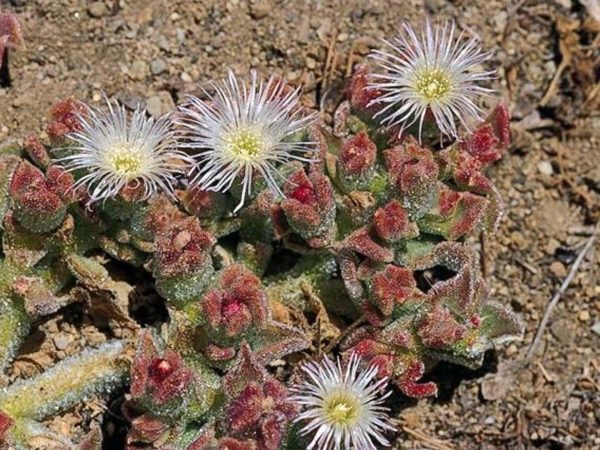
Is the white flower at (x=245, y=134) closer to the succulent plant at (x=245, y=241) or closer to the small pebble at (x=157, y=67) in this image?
the succulent plant at (x=245, y=241)

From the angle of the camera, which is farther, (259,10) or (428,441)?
(259,10)

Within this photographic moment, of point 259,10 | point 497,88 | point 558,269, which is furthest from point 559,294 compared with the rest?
point 259,10

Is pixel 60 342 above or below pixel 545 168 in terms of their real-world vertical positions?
below

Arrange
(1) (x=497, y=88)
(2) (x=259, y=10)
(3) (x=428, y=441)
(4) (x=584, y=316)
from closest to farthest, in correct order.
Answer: (3) (x=428, y=441) < (4) (x=584, y=316) < (2) (x=259, y=10) < (1) (x=497, y=88)

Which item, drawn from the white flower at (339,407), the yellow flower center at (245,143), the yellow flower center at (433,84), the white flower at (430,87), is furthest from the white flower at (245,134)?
the white flower at (339,407)

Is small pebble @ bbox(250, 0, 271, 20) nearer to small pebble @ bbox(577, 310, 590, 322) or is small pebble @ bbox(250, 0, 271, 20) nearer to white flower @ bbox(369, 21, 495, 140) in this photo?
white flower @ bbox(369, 21, 495, 140)

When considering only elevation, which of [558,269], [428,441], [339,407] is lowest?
[339,407]

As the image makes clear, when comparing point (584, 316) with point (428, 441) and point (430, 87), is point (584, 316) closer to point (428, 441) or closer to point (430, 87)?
point (428, 441)

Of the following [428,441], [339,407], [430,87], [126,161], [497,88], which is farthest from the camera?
[497,88]

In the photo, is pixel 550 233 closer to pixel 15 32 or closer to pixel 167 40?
pixel 167 40
